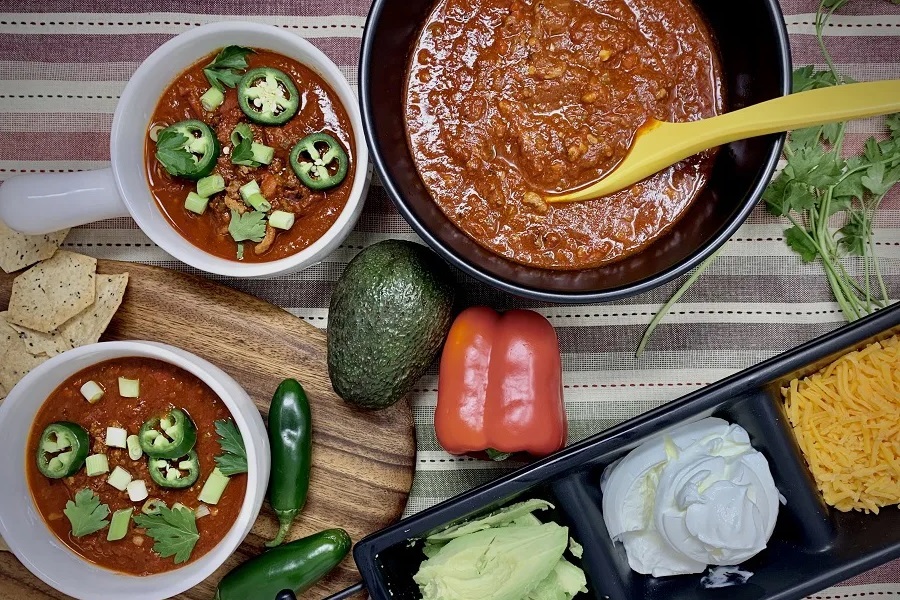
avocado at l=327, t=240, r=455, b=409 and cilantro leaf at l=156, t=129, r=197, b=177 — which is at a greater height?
cilantro leaf at l=156, t=129, r=197, b=177

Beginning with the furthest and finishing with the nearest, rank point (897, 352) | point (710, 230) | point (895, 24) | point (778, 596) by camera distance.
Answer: point (895, 24), point (897, 352), point (778, 596), point (710, 230)

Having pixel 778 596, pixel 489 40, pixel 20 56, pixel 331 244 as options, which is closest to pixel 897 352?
pixel 778 596

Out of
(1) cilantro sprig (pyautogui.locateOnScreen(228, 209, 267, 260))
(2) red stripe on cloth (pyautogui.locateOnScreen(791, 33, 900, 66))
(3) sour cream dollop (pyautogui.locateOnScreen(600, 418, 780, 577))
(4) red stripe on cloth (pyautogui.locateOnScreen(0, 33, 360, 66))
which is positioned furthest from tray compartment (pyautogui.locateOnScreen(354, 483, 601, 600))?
(2) red stripe on cloth (pyautogui.locateOnScreen(791, 33, 900, 66))

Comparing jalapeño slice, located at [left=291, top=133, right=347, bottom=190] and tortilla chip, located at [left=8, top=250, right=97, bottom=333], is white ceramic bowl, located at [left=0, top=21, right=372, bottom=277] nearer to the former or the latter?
jalapeño slice, located at [left=291, top=133, right=347, bottom=190]

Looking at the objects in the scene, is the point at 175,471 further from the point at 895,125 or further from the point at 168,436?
the point at 895,125

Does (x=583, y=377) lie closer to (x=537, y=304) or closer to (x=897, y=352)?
(x=537, y=304)
